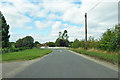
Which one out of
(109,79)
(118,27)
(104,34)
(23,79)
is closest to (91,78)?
(109,79)

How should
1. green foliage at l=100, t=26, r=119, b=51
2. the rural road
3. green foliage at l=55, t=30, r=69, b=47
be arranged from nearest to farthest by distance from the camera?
the rural road, green foliage at l=100, t=26, r=119, b=51, green foliage at l=55, t=30, r=69, b=47

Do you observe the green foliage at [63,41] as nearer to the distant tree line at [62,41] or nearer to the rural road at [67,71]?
the distant tree line at [62,41]

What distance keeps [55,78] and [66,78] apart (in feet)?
1.72

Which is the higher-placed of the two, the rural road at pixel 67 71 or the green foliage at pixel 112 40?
Answer: the green foliage at pixel 112 40

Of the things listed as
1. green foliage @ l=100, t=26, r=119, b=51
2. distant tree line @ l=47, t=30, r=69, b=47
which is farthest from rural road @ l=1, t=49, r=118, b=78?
distant tree line @ l=47, t=30, r=69, b=47

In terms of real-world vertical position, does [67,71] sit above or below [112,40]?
below

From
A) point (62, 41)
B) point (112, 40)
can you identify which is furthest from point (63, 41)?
point (112, 40)

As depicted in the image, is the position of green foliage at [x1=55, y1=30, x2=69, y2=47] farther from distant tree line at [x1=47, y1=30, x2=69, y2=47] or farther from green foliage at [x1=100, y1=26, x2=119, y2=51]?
green foliage at [x1=100, y1=26, x2=119, y2=51]

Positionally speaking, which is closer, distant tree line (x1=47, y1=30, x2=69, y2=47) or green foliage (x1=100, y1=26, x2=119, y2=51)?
green foliage (x1=100, y1=26, x2=119, y2=51)

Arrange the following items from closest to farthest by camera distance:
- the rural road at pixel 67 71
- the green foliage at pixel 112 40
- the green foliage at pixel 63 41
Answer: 1. the rural road at pixel 67 71
2. the green foliage at pixel 112 40
3. the green foliage at pixel 63 41

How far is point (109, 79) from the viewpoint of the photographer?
18.6 ft

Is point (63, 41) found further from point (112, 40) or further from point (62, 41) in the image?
point (112, 40)

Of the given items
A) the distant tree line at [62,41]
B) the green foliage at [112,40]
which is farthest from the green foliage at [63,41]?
the green foliage at [112,40]

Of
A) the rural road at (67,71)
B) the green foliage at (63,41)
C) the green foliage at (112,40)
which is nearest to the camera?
the rural road at (67,71)
